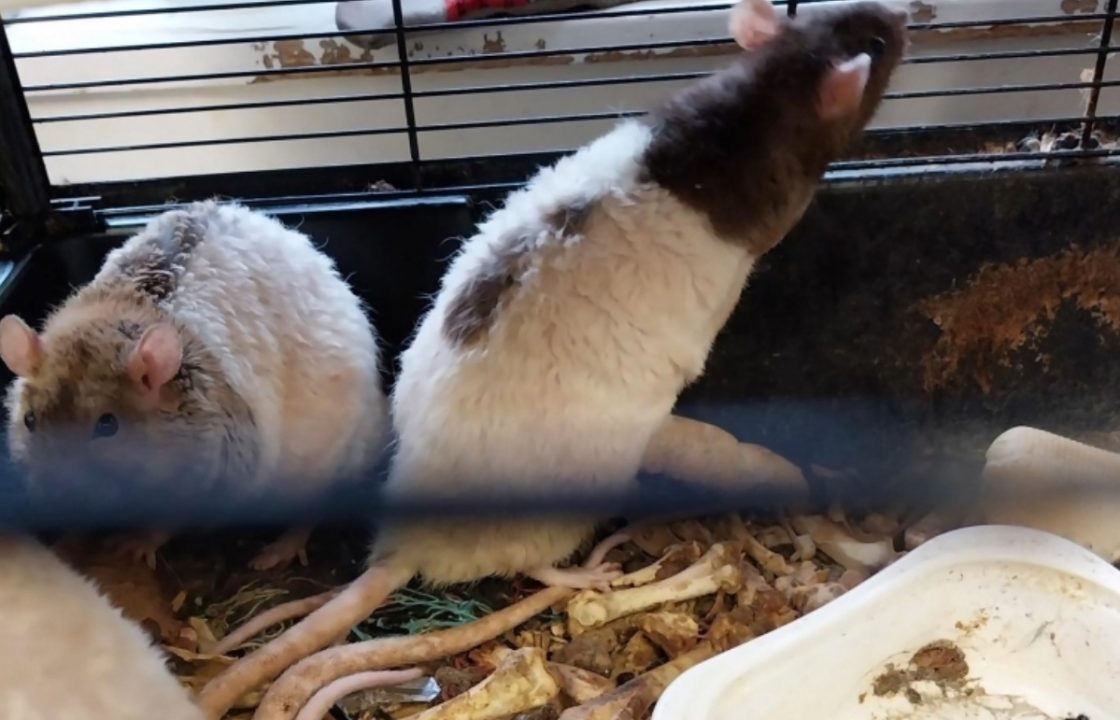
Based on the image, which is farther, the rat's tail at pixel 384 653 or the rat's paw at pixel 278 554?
the rat's paw at pixel 278 554

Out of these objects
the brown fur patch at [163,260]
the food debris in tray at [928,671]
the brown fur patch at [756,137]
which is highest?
the brown fur patch at [756,137]

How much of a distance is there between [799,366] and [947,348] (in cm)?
22

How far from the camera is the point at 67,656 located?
3.02 feet

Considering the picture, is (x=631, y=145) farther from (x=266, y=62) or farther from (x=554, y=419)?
(x=266, y=62)

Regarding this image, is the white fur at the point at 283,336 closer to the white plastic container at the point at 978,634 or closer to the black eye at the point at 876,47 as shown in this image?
the white plastic container at the point at 978,634

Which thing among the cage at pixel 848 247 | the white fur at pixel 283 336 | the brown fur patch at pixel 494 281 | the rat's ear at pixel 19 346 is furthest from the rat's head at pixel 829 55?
the rat's ear at pixel 19 346

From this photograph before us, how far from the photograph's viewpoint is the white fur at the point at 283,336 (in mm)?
1294

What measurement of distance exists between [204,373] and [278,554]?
11.3 inches

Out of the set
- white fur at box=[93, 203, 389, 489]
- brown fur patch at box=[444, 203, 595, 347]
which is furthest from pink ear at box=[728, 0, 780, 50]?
white fur at box=[93, 203, 389, 489]

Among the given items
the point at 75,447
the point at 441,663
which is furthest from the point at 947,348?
the point at 75,447

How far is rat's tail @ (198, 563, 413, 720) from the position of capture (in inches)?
45.9

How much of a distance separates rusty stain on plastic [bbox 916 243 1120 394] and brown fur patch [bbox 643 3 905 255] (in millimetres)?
400

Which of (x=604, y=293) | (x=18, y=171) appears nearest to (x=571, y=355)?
(x=604, y=293)

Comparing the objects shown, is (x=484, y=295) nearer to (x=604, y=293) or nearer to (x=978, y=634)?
(x=604, y=293)
